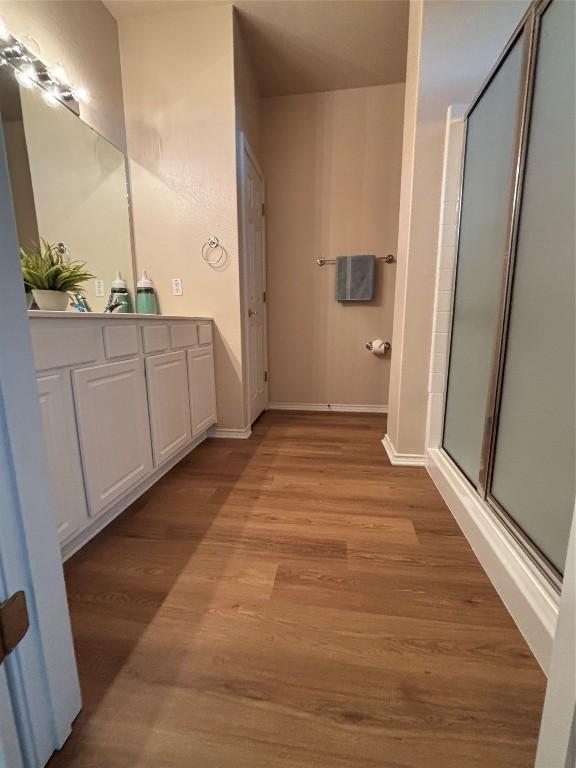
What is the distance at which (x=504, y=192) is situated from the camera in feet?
3.69

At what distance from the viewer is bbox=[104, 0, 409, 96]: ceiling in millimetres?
1778

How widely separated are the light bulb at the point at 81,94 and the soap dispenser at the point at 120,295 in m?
0.89

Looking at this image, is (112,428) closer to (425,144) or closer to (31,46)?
(31,46)

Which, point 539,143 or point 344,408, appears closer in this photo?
point 539,143

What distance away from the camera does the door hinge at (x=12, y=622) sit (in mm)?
477

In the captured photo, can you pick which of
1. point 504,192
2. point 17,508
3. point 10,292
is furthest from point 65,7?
point 17,508

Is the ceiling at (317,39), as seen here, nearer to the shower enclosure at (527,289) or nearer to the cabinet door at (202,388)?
the shower enclosure at (527,289)

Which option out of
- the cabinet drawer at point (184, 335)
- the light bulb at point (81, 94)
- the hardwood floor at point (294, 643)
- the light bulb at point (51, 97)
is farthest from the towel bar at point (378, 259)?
the hardwood floor at point (294, 643)

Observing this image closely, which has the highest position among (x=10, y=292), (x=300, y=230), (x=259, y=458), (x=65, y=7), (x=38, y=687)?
(x=65, y=7)

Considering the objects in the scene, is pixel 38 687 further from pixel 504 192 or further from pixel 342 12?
pixel 342 12

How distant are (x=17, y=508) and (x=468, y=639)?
3.43 feet

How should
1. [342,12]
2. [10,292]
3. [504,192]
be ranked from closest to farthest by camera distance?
[10,292] → [504,192] → [342,12]

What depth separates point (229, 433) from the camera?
2248 mm

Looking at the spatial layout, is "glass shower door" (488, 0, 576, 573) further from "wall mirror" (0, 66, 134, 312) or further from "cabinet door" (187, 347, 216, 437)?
"wall mirror" (0, 66, 134, 312)
